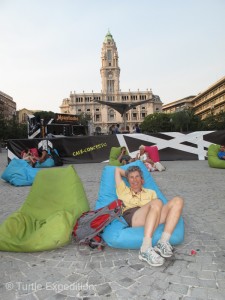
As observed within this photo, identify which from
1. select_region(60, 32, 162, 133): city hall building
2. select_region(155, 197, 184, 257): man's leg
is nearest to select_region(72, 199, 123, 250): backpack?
select_region(155, 197, 184, 257): man's leg

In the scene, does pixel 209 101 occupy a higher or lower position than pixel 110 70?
lower

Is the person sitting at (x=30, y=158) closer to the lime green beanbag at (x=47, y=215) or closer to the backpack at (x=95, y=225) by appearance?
the lime green beanbag at (x=47, y=215)

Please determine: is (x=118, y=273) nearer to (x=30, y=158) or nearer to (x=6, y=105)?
(x=30, y=158)

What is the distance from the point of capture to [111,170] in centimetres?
471

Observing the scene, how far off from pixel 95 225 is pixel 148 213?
695 mm

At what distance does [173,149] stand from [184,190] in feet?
28.7

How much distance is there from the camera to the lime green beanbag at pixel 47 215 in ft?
11.7

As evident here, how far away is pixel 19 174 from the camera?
29.5ft

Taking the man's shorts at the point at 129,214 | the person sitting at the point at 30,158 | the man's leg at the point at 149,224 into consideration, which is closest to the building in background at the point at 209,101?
the person sitting at the point at 30,158

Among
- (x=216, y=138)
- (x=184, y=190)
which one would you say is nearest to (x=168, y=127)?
(x=216, y=138)

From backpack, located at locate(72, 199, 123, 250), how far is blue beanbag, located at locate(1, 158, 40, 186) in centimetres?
549

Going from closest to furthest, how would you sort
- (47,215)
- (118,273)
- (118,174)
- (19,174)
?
(118,273) < (47,215) < (118,174) < (19,174)

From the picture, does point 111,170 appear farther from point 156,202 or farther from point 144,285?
point 144,285

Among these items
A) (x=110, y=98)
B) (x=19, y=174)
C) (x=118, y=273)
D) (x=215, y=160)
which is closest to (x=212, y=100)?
(x=110, y=98)
